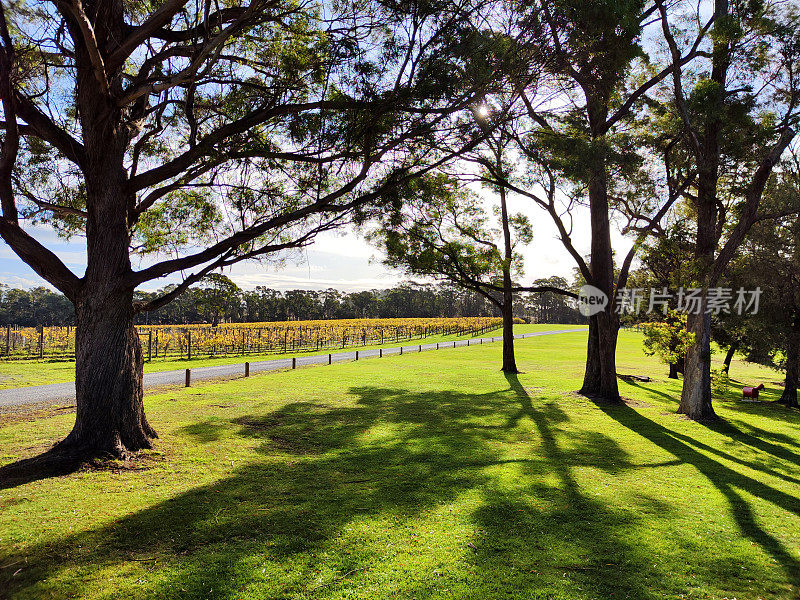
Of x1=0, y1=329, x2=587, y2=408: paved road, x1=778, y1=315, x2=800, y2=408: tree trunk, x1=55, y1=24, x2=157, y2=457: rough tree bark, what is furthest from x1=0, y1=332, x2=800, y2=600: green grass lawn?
x1=778, y1=315, x2=800, y2=408: tree trunk

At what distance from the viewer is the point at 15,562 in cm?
415

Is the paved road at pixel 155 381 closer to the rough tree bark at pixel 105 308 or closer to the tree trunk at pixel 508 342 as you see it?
the rough tree bark at pixel 105 308

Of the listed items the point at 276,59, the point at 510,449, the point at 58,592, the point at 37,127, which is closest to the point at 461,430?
the point at 510,449

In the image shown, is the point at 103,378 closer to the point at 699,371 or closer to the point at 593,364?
the point at 699,371

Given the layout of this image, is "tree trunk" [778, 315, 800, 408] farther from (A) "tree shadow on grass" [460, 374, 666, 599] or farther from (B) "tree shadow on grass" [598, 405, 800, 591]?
(A) "tree shadow on grass" [460, 374, 666, 599]

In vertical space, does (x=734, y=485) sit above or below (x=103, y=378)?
below

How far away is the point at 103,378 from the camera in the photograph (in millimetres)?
6934

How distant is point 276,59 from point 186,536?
27.2 ft

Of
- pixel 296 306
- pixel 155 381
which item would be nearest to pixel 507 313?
pixel 155 381

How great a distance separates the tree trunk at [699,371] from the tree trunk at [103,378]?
1281cm

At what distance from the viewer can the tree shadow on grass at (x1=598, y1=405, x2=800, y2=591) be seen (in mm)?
4935

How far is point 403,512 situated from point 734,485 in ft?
17.9

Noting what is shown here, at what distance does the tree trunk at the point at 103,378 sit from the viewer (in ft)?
22.6

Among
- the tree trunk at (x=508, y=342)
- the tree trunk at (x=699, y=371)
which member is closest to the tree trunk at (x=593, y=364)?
the tree trunk at (x=699, y=371)
